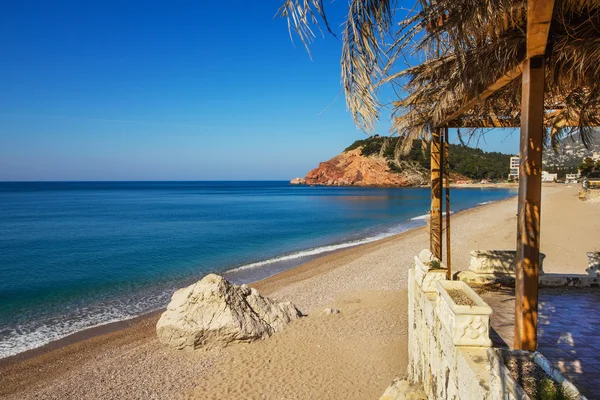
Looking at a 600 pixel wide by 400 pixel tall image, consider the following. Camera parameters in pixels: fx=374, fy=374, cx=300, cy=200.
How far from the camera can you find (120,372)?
8203mm

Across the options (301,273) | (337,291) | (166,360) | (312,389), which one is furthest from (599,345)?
(301,273)

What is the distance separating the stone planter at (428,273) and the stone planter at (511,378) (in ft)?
7.33

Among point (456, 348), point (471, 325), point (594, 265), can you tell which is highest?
point (471, 325)

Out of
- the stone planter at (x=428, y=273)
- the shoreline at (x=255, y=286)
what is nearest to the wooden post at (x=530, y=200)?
the stone planter at (x=428, y=273)

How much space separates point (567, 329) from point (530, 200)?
3137 mm

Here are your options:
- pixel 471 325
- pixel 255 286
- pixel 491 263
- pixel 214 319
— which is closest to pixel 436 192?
pixel 491 263

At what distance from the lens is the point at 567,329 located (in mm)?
5102

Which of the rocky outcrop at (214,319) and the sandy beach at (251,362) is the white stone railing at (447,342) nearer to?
the sandy beach at (251,362)

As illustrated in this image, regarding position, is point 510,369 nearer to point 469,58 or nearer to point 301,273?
point 469,58

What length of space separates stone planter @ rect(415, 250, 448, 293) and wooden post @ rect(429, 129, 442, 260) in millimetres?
1235

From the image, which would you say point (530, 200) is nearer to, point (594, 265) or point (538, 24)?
point (538, 24)

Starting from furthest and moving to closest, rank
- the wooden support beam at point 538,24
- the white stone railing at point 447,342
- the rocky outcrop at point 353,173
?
1. the rocky outcrop at point 353,173
2. the white stone railing at point 447,342
3. the wooden support beam at point 538,24

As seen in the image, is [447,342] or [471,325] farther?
[447,342]

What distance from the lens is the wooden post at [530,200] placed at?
3098mm
